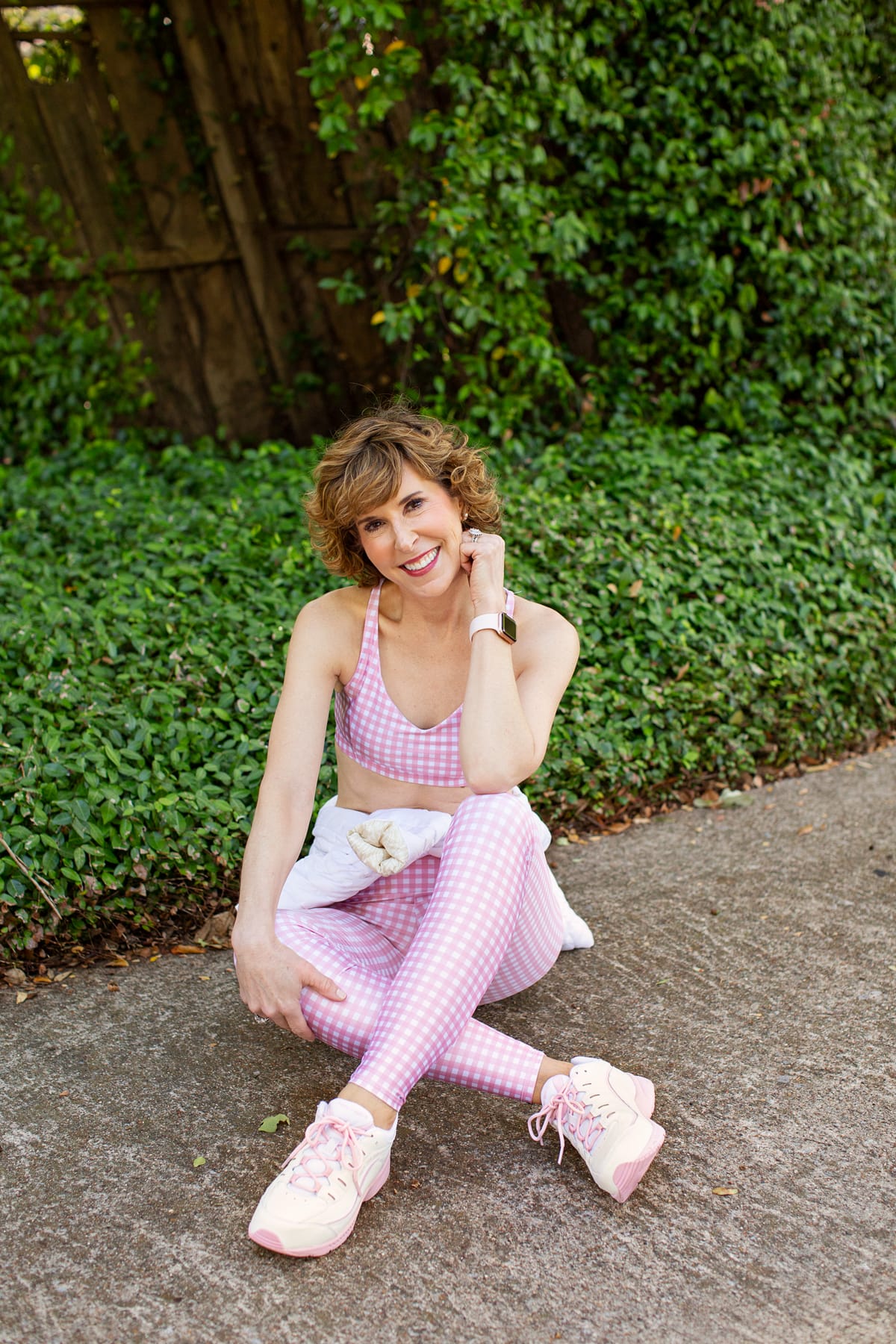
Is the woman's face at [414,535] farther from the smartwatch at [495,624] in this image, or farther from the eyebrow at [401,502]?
the smartwatch at [495,624]

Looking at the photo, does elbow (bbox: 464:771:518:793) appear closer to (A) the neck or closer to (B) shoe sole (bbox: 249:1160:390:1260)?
(A) the neck

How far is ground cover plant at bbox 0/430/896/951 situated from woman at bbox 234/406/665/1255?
26.9 inches

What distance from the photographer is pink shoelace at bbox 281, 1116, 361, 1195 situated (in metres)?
1.59

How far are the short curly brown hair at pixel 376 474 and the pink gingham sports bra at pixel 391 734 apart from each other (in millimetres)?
145

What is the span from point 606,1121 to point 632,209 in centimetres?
412

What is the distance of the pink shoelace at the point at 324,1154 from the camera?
1591mm

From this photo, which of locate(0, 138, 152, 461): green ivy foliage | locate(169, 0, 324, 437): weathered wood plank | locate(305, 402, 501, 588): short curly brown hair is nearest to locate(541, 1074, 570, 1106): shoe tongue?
locate(305, 402, 501, 588): short curly brown hair

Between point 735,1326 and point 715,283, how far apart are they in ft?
13.9

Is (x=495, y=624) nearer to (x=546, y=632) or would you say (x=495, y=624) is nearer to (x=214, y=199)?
(x=546, y=632)

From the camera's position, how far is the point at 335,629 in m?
2.14

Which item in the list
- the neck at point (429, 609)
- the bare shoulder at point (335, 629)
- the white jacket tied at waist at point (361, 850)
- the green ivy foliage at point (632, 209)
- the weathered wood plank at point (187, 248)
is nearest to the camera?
the white jacket tied at waist at point (361, 850)

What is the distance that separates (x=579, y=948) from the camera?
2.52 meters

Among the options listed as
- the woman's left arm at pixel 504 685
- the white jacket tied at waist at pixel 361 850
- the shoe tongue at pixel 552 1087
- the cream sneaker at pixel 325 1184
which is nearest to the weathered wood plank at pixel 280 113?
the woman's left arm at pixel 504 685

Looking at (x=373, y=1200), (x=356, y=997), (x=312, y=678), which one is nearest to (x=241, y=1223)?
(x=373, y=1200)
